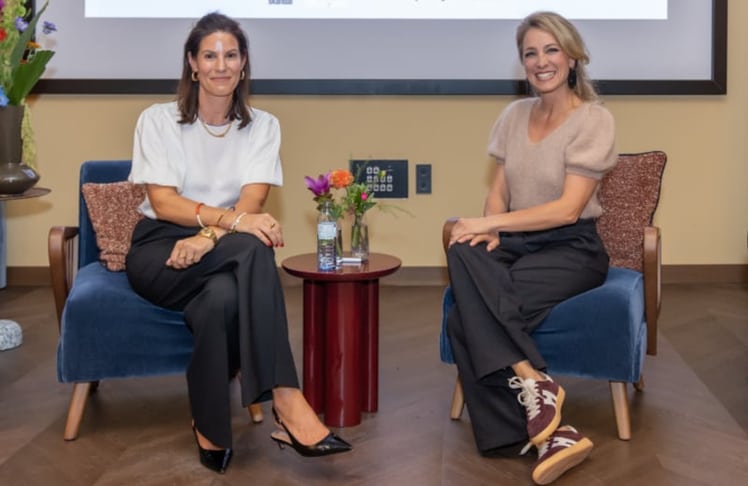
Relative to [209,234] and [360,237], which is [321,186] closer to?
A: [360,237]

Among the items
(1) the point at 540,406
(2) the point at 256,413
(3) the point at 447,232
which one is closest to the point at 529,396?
(1) the point at 540,406

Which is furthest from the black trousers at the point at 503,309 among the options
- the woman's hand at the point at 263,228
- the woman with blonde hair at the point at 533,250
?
the woman's hand at the point at 263,228

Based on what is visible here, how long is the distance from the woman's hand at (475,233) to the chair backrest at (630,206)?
486 millimetres

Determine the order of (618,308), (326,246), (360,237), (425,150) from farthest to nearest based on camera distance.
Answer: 1. (425,150)
2. (360,237)
3. (326,246)
4. (618,308)

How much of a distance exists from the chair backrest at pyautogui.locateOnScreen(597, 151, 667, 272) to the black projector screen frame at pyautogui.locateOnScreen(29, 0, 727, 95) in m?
1.60

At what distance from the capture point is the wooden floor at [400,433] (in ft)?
8.14

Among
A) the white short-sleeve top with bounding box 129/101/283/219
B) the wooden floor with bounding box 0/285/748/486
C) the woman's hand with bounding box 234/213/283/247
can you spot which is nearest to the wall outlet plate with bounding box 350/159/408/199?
the wooden floor with bounding box 0/285/748/486

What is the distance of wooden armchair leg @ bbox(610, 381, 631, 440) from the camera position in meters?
2.71

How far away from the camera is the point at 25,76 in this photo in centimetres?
352

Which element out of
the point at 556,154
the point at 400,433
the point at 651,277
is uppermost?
the point at 556,154

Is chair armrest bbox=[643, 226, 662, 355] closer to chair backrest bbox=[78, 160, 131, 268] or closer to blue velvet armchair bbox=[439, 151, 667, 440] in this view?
blue velvet armchair bbox=[439, 151, 667, 440]

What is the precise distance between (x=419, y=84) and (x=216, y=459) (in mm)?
2568

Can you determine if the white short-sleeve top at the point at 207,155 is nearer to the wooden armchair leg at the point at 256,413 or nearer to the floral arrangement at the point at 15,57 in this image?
the wooden armchair leg at the point at 256,413

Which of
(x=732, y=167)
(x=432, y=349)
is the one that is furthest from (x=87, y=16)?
(x=732, y=167)
